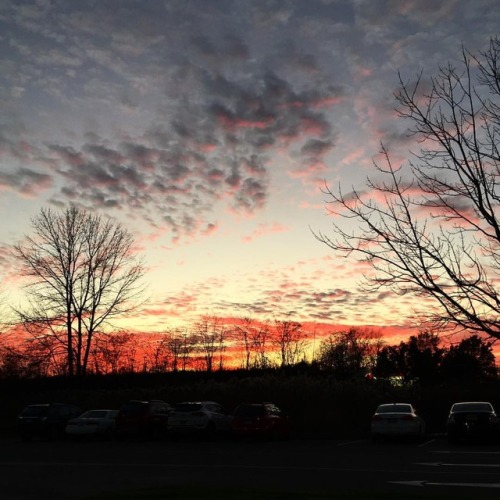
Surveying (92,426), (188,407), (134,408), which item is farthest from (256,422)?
(92,426)

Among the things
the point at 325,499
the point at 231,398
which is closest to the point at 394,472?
the point at 325,499

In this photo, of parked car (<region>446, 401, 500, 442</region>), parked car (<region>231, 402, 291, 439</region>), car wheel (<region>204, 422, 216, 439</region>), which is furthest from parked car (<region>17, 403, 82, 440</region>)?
parked car (<region>446, 401, 500, 442</region>)

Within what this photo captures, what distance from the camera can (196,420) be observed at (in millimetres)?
28375

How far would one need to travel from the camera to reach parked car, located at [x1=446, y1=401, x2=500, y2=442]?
80.8 ft

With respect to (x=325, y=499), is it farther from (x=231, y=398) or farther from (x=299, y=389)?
(x=231, y=398)

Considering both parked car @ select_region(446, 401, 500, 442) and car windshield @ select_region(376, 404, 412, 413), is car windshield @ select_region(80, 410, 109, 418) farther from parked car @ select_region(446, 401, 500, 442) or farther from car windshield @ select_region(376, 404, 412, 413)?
parked car @ select_region(446, 401, 500, 442)

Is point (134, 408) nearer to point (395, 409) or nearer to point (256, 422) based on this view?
point (256, 422)

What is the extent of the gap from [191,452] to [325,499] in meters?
12.7

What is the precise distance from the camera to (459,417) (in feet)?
82.0

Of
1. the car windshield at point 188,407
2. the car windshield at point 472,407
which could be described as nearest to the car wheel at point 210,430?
the car windshield at point 188,407

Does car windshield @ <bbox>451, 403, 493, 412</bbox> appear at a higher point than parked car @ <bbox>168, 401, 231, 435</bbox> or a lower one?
higher

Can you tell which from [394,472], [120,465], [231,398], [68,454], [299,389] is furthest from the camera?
[231,398]

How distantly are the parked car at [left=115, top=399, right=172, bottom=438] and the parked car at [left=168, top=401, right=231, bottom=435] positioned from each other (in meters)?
1.89

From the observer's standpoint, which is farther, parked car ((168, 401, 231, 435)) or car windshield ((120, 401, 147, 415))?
car windshield ((120, 401, 147, 415))
